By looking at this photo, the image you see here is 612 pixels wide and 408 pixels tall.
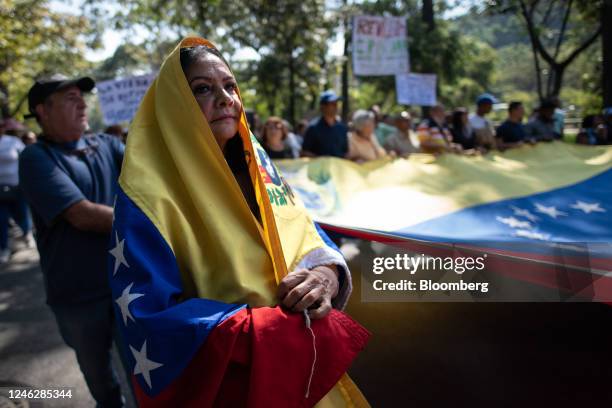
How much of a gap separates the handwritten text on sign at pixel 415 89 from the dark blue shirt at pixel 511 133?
6.68 feet

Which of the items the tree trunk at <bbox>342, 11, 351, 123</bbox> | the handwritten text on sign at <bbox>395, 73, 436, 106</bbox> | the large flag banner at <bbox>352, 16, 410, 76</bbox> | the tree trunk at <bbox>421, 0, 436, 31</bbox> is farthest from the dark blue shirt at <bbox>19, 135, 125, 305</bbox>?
the tree trunk at <bbox>421, 0, 436, 31</bbox>

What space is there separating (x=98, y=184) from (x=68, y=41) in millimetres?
16230

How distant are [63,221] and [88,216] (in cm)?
18

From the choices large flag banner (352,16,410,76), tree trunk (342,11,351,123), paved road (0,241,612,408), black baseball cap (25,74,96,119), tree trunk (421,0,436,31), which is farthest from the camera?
tree trunk (342,11,351,123)

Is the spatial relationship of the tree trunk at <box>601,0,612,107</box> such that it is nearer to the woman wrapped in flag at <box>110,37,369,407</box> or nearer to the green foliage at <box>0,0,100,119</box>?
the woman wrapped in flag at <box>110,37,369,407</box>

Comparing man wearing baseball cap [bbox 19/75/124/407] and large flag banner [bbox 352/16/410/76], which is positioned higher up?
large flag banner [bbox 352/16/410/76]

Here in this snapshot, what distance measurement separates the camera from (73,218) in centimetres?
Result: 197

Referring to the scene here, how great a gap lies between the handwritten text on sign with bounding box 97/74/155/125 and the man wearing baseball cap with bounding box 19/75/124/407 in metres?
5.14

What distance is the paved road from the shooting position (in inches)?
116

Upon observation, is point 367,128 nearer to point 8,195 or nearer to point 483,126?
point 483,126

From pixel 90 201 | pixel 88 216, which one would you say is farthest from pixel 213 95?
pixel 90 201

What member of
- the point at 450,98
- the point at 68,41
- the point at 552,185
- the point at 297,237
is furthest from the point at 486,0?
the point at 450,98

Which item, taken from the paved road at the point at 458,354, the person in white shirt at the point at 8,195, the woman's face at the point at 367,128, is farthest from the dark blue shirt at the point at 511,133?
the person in white shirt at the point at 8,195

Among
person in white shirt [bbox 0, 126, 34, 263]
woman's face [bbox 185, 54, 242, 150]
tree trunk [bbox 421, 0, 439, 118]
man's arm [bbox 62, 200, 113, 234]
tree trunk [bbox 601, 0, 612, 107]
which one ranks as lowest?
person in white shirt [bbox 0, 126, 34, 263]
